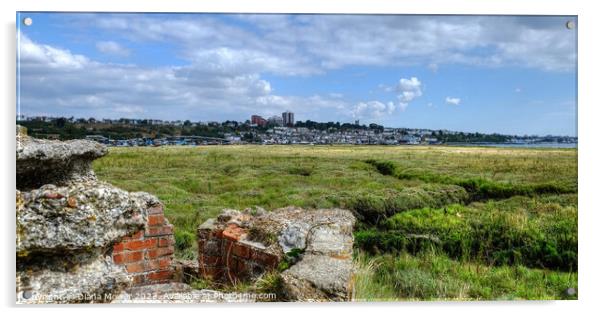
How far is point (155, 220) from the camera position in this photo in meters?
5.16

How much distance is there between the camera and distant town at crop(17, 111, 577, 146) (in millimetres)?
5352

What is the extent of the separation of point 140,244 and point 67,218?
131cm

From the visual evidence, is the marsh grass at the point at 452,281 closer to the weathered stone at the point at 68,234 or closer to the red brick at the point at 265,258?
the red brick at the point at 265,258

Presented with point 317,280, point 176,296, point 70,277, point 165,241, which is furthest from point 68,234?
point 317,280

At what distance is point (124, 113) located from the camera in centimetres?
525

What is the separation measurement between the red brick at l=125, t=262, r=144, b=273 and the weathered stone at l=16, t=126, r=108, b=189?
96cm

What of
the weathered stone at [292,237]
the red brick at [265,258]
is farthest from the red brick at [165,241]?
the weathered stone at [292,237]

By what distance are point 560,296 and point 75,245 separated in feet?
14.8

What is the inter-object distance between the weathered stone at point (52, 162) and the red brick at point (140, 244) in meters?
0.79

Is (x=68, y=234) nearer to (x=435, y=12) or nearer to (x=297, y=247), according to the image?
(x=297, y=247)

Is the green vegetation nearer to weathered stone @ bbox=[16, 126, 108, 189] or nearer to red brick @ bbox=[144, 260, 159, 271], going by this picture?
red brick @ bbox=[144, 260, 159, 271]

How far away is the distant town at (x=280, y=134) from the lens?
5352 millimetres
